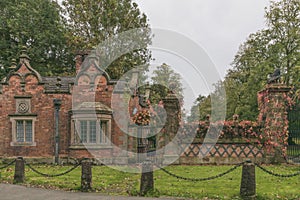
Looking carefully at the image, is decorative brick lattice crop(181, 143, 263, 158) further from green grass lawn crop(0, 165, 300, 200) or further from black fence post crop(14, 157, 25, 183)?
black fence post crop(14, 157, 25, 183)

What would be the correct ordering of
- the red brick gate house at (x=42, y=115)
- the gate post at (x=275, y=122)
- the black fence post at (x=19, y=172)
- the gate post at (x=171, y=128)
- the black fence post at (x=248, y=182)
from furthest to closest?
1. the red brick gate house at (x=42, y=115)
2. the gate post at (x=171, y=128)
3. the gate post at (x=275, y=122)
4. the black fence post at (x=19, y=172)
5. the black fence post at (x=248, y=182)

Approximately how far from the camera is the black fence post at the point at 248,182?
7.86 meters

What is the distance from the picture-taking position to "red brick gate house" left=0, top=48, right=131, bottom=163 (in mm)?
16391

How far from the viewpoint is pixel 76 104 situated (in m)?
16.5

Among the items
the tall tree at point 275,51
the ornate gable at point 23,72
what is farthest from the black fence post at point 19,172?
the tall tree at point 275,51

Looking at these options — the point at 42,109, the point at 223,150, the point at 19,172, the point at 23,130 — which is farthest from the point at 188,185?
the point at 23,130

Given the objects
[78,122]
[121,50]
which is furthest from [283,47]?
[78,122]

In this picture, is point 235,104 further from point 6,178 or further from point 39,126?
point 6,178

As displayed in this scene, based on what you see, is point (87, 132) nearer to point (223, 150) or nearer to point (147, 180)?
point (223, 150)

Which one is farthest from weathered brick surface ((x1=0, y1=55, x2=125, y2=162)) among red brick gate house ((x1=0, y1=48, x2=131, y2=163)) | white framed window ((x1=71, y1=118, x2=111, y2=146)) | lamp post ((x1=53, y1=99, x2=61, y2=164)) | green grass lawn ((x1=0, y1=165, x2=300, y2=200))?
green grass lawn ((x1=0, y1=165, x2=300, y2=200))

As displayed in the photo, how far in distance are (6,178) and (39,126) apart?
5.84m

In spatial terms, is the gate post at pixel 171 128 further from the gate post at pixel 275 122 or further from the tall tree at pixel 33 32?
the tall tree at pixel 33 32

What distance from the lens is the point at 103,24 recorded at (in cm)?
2888

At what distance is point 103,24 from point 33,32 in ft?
24.2
